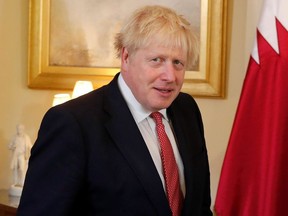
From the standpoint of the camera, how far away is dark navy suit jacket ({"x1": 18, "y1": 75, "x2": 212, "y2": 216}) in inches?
46.4

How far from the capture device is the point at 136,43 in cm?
127

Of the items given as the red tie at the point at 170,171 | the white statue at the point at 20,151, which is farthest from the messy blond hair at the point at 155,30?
the white statue at the point at 20,151

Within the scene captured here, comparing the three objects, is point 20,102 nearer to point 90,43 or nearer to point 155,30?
point 90,43

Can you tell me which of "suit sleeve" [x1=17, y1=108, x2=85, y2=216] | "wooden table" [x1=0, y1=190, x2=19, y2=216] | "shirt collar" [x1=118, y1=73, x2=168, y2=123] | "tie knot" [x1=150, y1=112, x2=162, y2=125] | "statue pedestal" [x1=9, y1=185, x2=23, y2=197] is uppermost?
"shirt collar" [x1=118, y1=73, x2=168, y2=123]

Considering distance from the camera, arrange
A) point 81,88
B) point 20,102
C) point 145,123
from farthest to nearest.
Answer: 1. point 20,102
2. point 81,88
3. point 145,123

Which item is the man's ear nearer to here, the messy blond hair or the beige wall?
the messy blond hair

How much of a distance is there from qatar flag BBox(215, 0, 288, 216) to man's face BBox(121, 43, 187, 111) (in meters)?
0.31

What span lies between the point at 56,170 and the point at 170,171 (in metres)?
0.34

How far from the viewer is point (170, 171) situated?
134 centimetres

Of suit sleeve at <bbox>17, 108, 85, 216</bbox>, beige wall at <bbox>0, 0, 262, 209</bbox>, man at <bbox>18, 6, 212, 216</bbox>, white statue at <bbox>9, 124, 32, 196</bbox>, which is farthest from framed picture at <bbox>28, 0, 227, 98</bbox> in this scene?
suit sleeve at <bbox>17, 108, 85, 216</bbox>

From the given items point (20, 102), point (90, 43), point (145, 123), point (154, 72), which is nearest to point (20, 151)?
point (20, 102)

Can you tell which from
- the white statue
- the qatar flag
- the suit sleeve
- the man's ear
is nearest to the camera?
the suit sleeve

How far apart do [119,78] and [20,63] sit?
1585 millimetres

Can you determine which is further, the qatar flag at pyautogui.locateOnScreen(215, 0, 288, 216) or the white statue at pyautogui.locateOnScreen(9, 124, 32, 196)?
the white statue at pyautogui.locateOnScreen(9, 124, 32, 196)
